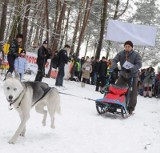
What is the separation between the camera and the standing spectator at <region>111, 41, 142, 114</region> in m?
9.41

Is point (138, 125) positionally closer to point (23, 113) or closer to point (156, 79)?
point (23, 113)

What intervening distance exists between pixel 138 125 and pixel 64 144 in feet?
9.94

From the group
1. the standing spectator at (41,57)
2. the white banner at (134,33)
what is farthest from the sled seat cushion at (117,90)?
the white banner at (134,33)

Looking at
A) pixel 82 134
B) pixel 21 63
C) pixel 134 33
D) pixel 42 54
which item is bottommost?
pixel 82 134

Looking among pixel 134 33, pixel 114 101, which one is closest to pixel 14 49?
pixel 114 101

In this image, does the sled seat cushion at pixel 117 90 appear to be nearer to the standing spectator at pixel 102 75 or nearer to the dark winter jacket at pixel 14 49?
the dark winter jacket at pixel 14 49

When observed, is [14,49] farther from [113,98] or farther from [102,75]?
[102,75]

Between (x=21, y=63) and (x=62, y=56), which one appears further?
(x=62, y=56)

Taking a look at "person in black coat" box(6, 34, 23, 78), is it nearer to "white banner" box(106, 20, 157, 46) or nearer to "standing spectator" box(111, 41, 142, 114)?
"standing spectator" box(111, 41, 142, 114)

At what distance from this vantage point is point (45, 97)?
6234 mm

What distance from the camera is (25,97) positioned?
18.4ft

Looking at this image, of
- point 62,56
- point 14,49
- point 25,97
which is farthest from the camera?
point 62,56

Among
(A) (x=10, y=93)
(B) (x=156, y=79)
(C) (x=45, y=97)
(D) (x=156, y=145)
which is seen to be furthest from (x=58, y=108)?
(B) (x=156, y=79)

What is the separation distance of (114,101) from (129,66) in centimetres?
116
